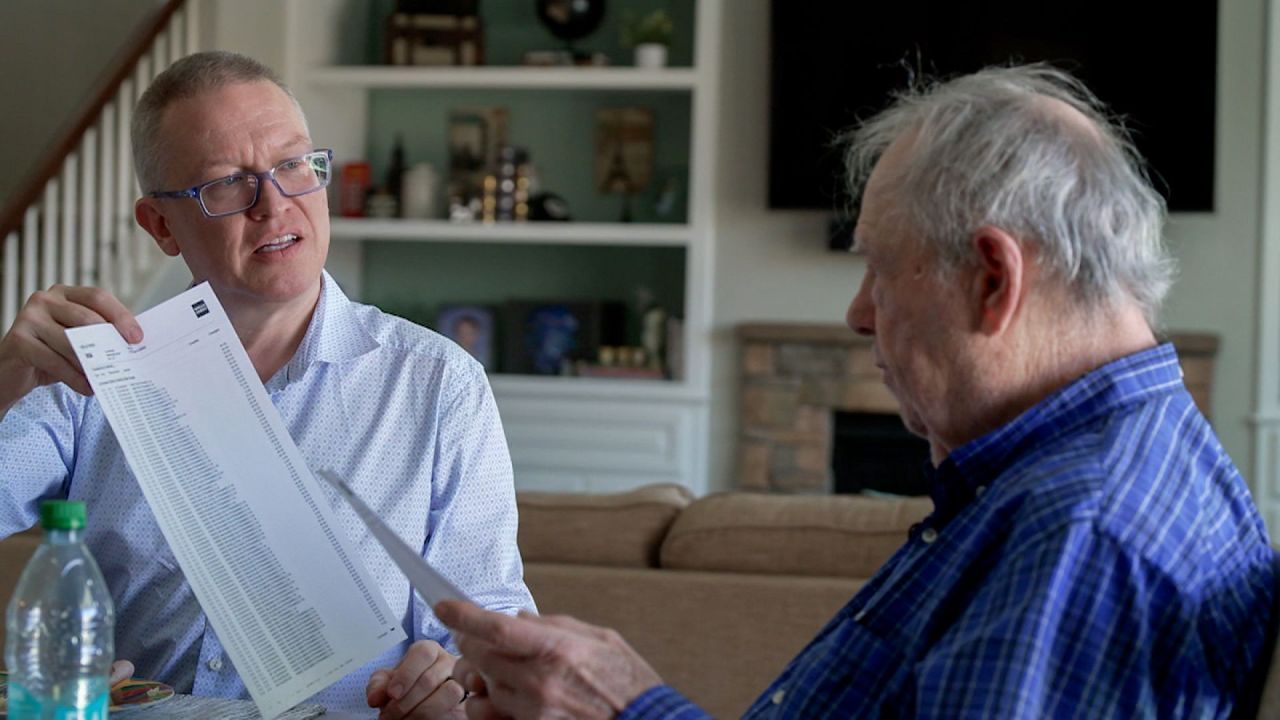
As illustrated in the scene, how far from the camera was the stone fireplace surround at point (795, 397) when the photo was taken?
5.61 m

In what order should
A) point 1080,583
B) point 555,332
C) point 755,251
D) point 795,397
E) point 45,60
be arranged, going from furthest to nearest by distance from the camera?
point 45,60 → point 555,332 → point 755,251 → point 795,397 → point 1080,583

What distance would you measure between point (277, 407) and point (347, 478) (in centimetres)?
12

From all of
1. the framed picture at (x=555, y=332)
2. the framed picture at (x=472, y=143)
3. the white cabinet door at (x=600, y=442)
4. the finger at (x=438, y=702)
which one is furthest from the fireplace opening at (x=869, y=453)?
the finger at (x=438, y=702)

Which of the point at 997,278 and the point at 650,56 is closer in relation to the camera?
the point at 997,278

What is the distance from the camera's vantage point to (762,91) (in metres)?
5.81

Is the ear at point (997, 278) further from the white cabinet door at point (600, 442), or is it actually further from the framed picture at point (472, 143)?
the framed picture at point (472, 143)

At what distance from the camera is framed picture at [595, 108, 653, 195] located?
5.96 m

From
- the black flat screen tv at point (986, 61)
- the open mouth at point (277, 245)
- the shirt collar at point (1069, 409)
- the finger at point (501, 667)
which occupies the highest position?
the black flat screen tv at point (986, 61)

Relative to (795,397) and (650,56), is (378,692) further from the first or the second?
(650,56)

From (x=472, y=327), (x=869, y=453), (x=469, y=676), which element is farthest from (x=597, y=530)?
(x=472, y=327)

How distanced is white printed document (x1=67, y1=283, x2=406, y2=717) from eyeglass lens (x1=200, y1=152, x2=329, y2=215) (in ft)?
0.93

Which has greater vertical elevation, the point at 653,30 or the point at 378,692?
the point at 653,30

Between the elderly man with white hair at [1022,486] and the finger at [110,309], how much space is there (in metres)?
0.44

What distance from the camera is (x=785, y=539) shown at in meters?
2.18
